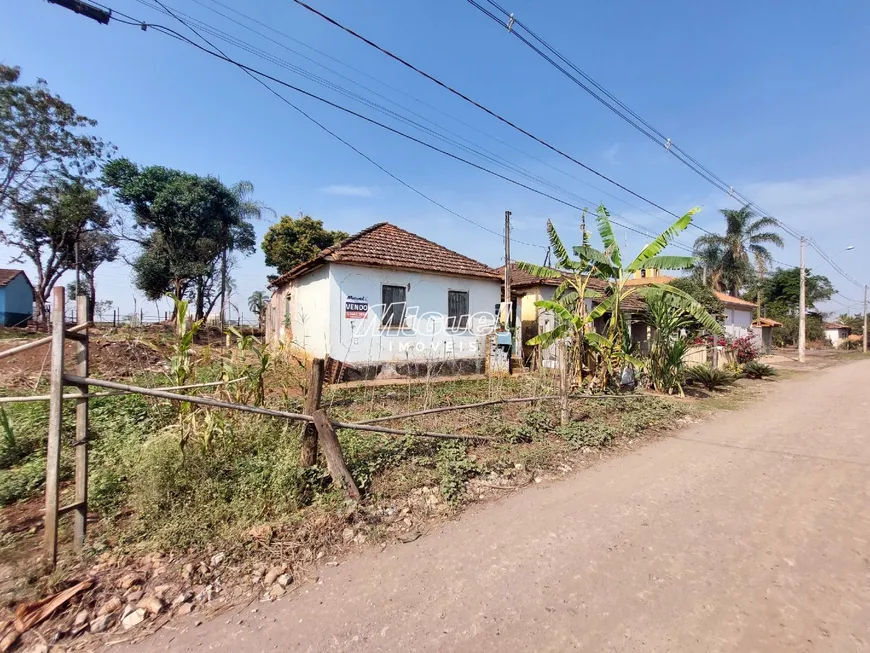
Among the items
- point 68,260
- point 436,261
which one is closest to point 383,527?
point 436,261

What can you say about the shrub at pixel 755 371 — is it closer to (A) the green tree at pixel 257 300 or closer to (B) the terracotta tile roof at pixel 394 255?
(B) the terracotta tile roof at pixel 394 255

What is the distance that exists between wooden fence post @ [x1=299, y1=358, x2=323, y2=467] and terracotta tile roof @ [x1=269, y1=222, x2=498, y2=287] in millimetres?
6659

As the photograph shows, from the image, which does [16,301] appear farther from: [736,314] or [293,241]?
[736,314]

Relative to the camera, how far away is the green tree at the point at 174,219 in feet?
64.2

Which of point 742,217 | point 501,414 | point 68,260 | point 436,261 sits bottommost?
point 501,414

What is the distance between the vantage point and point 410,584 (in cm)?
265

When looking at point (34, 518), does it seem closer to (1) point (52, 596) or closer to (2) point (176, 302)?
(1) point (52, 596)

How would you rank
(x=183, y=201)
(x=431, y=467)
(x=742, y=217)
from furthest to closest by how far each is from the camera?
1. (x=742, y=217)
2. (x=183, y=201)
3. (x=431, y=467)

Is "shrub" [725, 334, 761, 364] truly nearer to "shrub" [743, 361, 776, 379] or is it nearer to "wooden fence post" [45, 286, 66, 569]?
"shrub" [743, 361, 776, 379]

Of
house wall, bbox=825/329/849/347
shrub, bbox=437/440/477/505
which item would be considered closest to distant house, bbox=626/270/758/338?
shrub, bbox=437/440/477/505

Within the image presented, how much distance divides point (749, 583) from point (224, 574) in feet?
11.9

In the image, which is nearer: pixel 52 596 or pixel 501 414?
pixel 52 596

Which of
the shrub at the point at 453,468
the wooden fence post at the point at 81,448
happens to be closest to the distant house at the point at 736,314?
the shrub at the point at 453,468

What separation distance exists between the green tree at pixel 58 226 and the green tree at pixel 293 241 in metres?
8.75
